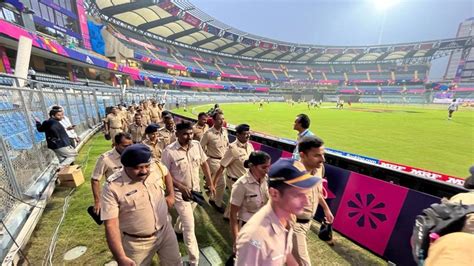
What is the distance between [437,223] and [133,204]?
2.77m

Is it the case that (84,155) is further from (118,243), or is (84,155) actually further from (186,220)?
(118,243)

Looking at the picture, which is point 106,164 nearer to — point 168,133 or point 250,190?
point 250,190

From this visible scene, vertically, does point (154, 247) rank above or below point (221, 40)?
below

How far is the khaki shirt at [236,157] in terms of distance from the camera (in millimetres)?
4645

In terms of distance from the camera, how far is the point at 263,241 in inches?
61.4

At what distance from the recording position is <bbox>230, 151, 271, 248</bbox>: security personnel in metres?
2.99

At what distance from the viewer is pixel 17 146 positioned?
514cm

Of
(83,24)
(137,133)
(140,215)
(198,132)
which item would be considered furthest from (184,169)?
(83,24)

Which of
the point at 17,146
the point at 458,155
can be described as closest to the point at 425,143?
the point at 458,155

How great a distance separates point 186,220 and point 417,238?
3029mm

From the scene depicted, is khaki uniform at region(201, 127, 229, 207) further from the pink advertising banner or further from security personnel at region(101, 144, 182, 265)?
the pink advertising banner

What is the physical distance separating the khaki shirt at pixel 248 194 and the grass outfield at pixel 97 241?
48.4 inches

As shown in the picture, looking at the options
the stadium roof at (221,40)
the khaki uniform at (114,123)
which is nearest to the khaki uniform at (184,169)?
the khaki uniform at (114,123)

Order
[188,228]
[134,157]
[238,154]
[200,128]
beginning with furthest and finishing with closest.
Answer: [200,128] < [238,154] < [188,228] < [134,157]
